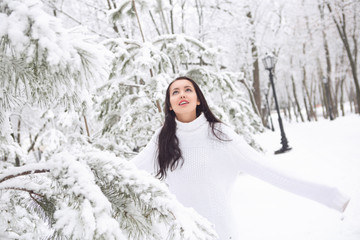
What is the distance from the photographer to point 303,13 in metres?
19.6

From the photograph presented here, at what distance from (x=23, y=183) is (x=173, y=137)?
4.26ft

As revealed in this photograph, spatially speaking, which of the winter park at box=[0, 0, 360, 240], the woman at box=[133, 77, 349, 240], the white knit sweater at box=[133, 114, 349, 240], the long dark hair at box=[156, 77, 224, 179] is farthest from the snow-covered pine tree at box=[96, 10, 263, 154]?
the white knit sweater at box=[133, 114, 349, 240]

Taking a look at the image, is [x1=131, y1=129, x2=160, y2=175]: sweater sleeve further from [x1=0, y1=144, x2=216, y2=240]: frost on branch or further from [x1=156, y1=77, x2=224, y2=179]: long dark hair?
[x1=0, y1=144, x2=216, y2=240]: frost on branch

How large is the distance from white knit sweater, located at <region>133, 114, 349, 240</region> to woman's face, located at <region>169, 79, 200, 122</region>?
0.42ft

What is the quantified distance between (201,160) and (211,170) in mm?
111

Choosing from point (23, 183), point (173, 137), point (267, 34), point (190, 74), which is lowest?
point (173, 137)

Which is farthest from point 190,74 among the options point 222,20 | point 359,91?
point 359,91

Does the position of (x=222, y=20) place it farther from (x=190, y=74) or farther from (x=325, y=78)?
(x=325, y=78)

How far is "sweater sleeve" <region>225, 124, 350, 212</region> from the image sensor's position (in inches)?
57.4

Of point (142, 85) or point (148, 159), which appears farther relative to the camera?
point (142, 85)

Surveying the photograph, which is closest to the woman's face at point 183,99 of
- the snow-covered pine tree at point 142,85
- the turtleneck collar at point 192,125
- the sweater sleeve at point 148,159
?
the turtleneck collar at point 192,125

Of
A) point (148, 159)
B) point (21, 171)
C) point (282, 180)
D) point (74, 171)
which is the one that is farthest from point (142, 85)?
point (74, 171)

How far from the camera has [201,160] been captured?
2.02 m

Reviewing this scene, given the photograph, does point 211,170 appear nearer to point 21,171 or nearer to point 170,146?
point 170,146
